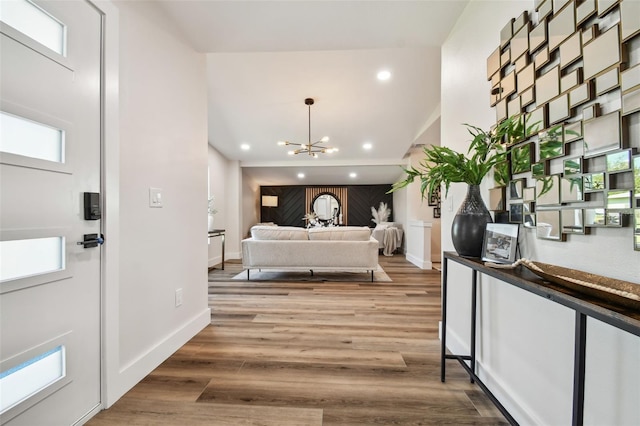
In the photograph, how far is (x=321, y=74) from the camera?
3.64 metres

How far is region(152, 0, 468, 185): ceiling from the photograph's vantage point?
1911 millimetres

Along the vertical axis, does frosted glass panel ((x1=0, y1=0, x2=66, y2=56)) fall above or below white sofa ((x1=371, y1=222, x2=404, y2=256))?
above

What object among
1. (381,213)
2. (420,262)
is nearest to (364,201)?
(381,213)

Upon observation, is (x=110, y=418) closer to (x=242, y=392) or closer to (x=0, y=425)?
(x=0, y=425)

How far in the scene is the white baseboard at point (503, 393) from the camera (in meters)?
1.23

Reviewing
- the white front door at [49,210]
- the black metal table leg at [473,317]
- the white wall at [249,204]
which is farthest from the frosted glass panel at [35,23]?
the white wall at [249,204]

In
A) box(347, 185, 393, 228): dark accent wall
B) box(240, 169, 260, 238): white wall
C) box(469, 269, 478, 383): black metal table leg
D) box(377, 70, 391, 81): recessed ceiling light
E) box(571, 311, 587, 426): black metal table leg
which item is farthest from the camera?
box(347, 185, 393, 228): dark accent wall

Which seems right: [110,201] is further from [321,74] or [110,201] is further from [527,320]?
[321,74]

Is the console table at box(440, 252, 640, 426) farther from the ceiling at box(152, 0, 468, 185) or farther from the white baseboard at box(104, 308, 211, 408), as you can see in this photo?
the white baseboard at box(104, 308, 211, 408)

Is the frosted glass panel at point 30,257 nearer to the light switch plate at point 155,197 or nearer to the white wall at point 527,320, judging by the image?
the light switch plate at point 155,197

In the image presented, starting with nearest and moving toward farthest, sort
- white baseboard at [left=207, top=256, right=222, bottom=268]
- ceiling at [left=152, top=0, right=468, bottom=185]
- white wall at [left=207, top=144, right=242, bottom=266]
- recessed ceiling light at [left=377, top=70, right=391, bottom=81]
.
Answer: ceiling at [left=152, top=0, right=468, bottom=185]
recessed ceiling light at [left=377, top=70, right=391, bottom=81]
white baseboard at [left=207, top=256, right=222, bottom=268]
white wall at [left=207, top=144, right=242, bottom=266]

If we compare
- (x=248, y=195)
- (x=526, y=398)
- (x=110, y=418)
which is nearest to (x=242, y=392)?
(x=110, y=418)

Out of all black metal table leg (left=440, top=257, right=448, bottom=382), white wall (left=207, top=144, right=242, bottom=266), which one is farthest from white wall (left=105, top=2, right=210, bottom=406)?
white wall (left=207, top=144, right=242, bottom=266)

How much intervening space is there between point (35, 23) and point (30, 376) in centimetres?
143
